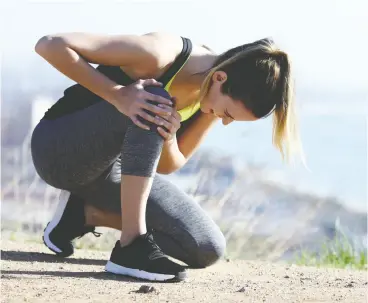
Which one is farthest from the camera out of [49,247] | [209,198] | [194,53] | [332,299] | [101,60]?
[209,198]

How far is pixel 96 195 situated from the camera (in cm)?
350

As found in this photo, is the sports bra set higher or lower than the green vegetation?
higher

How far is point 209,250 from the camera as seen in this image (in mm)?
3459

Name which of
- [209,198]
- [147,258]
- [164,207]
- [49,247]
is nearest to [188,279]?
[147,258]

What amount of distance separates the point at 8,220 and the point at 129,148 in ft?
7.49

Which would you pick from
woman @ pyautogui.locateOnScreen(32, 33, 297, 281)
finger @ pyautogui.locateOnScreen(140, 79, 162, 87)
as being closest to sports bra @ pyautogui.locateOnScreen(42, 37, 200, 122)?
woman @ pyautogui.locateOnScreen(32, 33, 297, 281)

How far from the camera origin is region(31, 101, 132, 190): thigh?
3148 millimetres

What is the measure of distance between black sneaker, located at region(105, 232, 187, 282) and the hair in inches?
23.7

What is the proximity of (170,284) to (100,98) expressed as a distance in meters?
0.84

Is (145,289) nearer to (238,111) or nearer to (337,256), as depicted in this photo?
(238,111)

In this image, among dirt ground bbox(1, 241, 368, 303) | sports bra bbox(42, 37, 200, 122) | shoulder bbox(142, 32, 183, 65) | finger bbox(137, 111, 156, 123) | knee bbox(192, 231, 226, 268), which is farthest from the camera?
knee bbox(192, 231, 226, 268)

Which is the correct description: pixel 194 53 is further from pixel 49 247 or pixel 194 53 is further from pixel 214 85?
pixel 49 247

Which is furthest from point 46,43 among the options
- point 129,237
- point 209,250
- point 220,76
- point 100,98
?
point 209,250

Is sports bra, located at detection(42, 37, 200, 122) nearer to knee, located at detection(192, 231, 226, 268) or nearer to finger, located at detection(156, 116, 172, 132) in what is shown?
finger, located at detection(156, 116, 172, 132)
